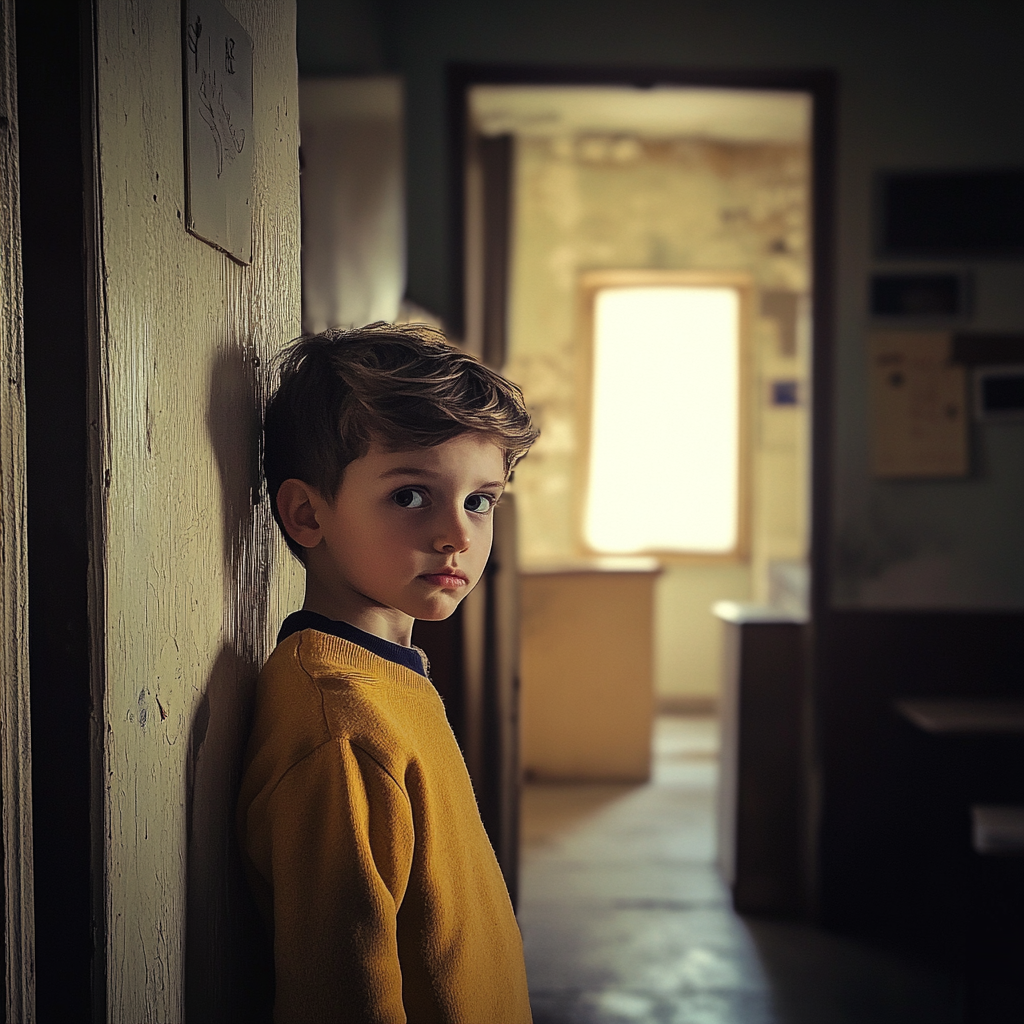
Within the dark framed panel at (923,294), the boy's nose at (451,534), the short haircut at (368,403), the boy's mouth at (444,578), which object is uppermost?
the dark framed panel at (923,294)

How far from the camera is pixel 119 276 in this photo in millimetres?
509

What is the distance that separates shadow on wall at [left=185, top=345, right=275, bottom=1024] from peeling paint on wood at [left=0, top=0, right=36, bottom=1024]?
5.8 inches

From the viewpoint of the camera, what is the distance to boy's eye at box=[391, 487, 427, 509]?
699mm

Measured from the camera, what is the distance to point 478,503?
0.75 metres

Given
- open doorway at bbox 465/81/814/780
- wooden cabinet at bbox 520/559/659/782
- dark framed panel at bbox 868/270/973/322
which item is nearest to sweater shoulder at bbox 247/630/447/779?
dark framed panel at bbox 868/270/973/322

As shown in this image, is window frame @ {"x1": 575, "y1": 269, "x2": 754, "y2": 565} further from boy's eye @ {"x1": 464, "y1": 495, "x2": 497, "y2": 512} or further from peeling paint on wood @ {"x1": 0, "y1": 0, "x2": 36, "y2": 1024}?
peeling paint on wood @ {"x1": 0, "y1": 0, "x2": 36, "y2": 1024}

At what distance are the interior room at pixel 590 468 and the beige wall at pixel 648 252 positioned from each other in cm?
2

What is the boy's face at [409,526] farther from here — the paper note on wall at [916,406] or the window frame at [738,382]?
the window frame at [738,382]

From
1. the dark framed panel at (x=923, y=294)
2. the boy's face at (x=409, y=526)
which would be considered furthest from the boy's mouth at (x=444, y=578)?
the dark framed panel at (x=923, y=294)

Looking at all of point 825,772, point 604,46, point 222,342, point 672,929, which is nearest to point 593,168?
point 604,46

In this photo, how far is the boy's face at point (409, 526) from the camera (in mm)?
697

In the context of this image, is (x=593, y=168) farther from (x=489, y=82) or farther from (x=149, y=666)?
(x=149, y=666)

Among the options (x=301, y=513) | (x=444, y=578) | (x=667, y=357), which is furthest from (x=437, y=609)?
(x=667, y=357)

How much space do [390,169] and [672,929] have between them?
2081 millimetres
